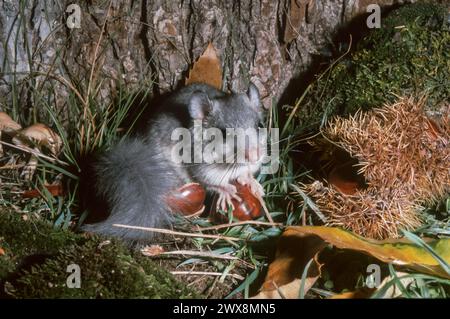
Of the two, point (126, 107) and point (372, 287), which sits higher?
point (126, 107)

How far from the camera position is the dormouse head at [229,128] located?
3.52 meters

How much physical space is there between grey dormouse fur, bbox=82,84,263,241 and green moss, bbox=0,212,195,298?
0.21 meters

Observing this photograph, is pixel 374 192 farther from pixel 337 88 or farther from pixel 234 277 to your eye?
pixel 337 88

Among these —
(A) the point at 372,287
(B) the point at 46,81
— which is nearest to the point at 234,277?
(A) the point at 372,287

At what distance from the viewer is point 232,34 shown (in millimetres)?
4117

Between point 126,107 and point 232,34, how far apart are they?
102 centimetres

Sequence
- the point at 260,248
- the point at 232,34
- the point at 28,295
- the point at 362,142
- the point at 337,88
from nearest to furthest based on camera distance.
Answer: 1. the point at 28,295
2. the point at 362,142
3. the point at 260,248
4. the point at 337,88
5. the point at 232,34

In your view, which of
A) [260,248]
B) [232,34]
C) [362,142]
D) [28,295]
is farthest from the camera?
[232,34]

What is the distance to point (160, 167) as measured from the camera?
125 inches

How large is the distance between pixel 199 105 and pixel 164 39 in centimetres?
92

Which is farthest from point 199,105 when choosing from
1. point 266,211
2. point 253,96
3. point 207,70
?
point 266,211

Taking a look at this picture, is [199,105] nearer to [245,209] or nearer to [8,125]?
[245,209]

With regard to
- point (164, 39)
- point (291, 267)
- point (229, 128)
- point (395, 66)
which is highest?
point (164, 39)

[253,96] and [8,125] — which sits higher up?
[253,96]
